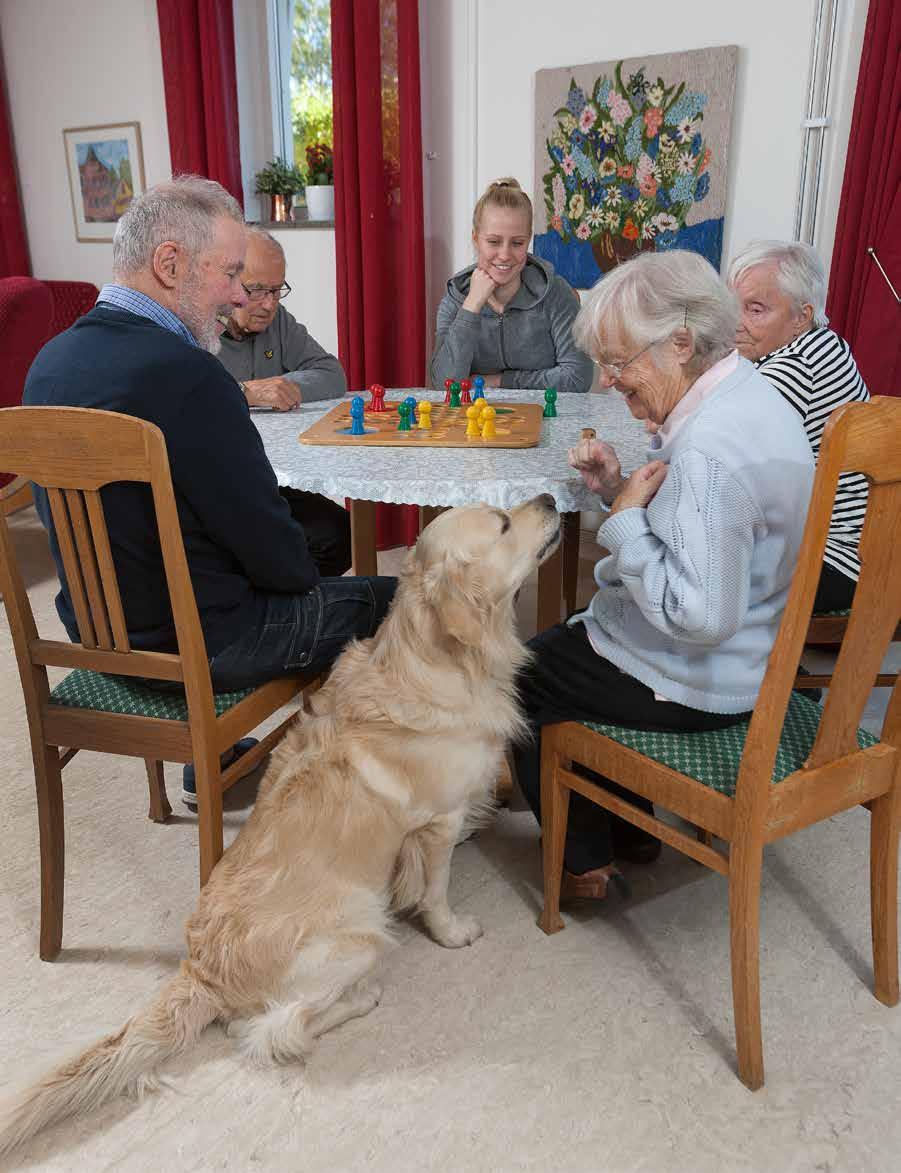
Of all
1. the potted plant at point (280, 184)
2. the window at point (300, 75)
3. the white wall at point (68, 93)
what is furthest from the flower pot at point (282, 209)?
the white wall at point (68, 93)

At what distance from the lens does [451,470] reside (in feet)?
6.52

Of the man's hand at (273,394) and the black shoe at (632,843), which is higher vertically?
the man's hand at (273,394)

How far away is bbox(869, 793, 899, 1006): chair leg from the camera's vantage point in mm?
1612

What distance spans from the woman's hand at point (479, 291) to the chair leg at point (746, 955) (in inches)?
83.8

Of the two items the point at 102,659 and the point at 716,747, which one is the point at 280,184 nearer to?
the point at 102,659

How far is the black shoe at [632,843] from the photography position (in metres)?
2.07

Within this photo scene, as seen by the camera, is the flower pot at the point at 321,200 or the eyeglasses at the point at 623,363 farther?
the flower pot at the point at 321,200

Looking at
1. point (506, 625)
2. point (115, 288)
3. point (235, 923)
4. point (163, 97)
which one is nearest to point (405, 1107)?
point (235, 923)

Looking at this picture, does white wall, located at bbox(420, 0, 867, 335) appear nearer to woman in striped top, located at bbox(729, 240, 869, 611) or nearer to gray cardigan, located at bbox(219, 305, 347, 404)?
woman in striped top, located at bbox(729, 240, 869, 611)

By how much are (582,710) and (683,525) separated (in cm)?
46

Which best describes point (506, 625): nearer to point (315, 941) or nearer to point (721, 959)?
point (315, 941)

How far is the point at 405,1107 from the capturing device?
1.47 meters

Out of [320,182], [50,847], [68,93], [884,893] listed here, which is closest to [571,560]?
[884,893]

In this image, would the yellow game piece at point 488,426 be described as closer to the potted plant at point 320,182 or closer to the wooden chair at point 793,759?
the wooden chair at point 793,759
